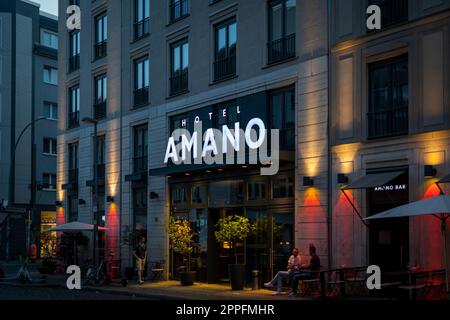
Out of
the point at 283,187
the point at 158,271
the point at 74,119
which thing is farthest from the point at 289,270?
the point at 74,119

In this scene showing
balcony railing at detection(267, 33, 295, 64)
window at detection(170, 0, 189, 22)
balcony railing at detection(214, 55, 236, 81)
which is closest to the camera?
balcony railing at detection(267, 33, 295, 64)

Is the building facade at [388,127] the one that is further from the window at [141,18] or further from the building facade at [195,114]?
the window at [141,18]

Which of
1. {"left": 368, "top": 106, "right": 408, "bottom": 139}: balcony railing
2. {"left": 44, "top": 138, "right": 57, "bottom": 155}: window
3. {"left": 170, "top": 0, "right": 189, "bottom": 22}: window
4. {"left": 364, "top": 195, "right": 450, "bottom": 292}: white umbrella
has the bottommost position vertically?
{"left": 364, "top": 195, "right": 450, "bottom": 292}: white umbrella

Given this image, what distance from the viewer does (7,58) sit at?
53.6 m

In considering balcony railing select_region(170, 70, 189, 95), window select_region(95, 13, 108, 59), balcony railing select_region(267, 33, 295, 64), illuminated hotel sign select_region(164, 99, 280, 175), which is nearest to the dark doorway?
illuminated hotel sign select_region(164, 99, 280, 175)

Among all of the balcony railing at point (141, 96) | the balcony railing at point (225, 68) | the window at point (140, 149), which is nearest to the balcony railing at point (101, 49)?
the balcony railing at point (141, 96)

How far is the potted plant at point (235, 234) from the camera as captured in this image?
24.8 m

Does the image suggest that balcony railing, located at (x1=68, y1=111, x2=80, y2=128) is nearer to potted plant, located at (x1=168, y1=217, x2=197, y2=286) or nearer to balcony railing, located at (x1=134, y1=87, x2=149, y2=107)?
balcony railing, located at (x1=134, y1=87, x2=149, y2=107)

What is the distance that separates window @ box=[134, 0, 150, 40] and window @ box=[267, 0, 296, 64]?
885 centimetres

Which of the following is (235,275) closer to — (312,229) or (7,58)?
(312,229)

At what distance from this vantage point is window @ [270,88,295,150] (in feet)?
A: 80.3

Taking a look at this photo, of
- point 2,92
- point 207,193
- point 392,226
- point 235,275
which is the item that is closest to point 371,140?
point 392,226

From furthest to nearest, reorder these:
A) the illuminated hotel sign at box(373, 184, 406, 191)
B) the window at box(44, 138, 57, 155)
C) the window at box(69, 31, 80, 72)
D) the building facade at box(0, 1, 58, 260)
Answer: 1. the window at box(44, 138, 57, 155)
2. the building facade at box(0, 1, 58, 260)
3. the window at box(69, 31, 80, 72)
4. the illuminated hotel sign at box(373, 184, 406, 191)
